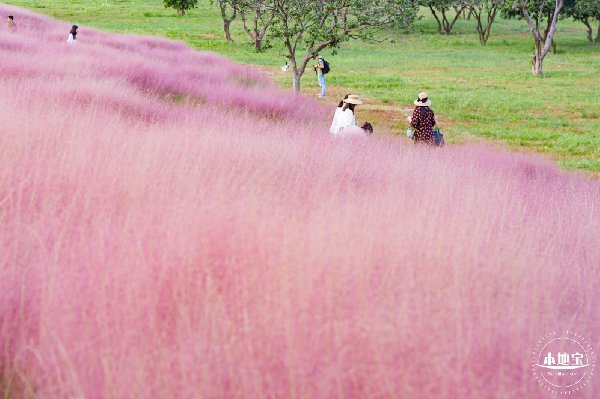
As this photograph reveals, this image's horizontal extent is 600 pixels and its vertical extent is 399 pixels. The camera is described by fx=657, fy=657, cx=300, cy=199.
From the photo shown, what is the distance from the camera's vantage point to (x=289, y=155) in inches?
256

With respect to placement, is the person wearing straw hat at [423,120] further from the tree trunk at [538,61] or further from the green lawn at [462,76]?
the tree trunk at [538,61]

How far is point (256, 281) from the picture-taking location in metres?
3.26

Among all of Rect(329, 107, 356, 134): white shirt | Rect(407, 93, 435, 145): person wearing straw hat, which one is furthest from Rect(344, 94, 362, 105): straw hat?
Rect(407, 93, 435, 145): person wearing straw hat

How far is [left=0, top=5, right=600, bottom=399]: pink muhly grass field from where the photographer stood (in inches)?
110

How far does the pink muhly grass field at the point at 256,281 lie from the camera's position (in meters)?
2.81

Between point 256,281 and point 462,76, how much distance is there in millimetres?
32209

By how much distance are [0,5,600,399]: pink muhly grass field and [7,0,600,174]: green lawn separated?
10720mm

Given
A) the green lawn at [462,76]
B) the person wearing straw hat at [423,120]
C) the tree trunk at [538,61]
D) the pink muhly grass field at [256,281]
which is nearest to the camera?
the pink muhly grass field at [256,281]

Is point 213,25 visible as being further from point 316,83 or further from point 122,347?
point 122,347

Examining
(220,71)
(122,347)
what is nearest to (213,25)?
(220,71)

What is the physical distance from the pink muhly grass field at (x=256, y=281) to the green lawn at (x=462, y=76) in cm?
1072

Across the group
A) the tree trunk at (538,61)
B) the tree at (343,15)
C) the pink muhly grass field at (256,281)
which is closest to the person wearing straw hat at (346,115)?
the pink muhly grass field at (256,281)

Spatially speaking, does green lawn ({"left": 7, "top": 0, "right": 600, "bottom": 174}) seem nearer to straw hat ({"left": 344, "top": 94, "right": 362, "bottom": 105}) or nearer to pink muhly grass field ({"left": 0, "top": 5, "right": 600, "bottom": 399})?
straw hat ({"left": 344, "top": 94, "right": 362, "bottom": 105})

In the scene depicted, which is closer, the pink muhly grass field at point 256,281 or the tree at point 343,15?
the pink muhly grass field at point 256,281
